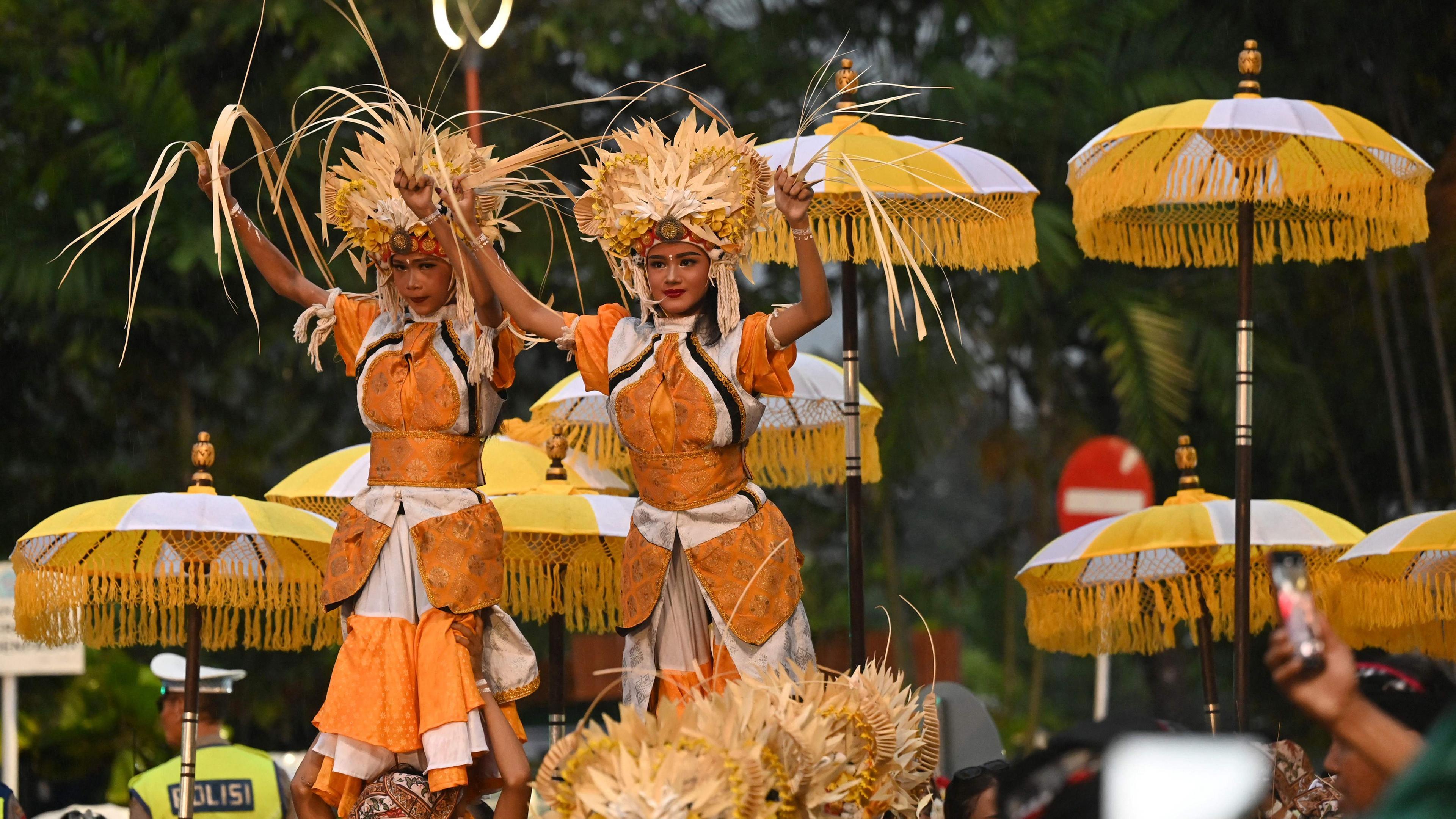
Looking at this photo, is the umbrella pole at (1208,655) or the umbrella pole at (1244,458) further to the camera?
the umbrella pole at (1208,655)

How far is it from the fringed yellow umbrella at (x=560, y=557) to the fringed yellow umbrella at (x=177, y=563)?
2.12 feet

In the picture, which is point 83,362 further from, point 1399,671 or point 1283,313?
point 1399,671

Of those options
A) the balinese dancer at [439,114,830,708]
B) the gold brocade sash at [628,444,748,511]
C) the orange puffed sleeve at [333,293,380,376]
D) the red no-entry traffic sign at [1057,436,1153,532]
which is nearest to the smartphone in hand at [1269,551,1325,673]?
the balinese dancer at [439,114,830,708]

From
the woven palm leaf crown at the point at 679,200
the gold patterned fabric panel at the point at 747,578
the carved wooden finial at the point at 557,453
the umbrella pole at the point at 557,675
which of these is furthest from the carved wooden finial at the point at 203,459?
the gold patterned fabric panel at the point at 747,578

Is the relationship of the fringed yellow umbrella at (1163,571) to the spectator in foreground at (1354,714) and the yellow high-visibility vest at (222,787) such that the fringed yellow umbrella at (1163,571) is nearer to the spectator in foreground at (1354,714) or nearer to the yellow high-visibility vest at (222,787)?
the yellow high-visibility vest at (222,787)

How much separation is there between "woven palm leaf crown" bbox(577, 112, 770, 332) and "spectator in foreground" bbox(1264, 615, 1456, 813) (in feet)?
8.95

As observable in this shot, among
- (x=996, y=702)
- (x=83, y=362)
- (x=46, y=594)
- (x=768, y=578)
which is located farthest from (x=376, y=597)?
(x=996, y=702)

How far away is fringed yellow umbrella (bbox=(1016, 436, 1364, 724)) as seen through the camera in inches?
248

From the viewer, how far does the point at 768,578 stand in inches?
169

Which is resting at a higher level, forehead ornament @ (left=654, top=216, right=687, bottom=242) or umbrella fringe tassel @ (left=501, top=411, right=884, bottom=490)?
forehead ornament @ (left=654, top=216, right=687, bottom=242)

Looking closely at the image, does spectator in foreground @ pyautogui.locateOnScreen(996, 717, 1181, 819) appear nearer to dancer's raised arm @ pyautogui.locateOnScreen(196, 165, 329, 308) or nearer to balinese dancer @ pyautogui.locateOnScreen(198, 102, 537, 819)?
balinese dancer @ pyautogui.locateOnScreen(198, 102, 537, 819)

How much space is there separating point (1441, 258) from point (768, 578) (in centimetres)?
832

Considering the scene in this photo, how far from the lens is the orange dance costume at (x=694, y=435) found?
14.0 ft

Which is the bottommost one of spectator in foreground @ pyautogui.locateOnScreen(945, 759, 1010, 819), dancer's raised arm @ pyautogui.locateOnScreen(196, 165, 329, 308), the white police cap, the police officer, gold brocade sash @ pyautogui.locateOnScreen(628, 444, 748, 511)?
the police officer
